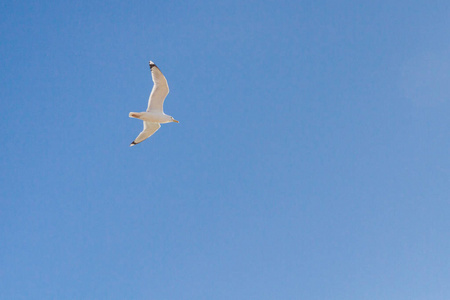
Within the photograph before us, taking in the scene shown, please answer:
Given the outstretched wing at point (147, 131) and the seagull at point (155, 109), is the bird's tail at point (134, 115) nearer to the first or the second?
the seagull at point (155, 109)

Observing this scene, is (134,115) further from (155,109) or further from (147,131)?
(147,131)

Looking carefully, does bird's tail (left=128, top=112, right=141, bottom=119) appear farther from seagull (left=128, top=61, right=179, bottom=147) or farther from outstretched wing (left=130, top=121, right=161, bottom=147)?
outstretched wing (left=130, top=121, right=161, bottom=147)

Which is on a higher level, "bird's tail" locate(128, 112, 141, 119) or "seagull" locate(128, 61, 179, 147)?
"seagull" locate(128, 61, 179, 147)

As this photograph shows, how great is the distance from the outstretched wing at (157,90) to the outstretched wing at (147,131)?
161 cm

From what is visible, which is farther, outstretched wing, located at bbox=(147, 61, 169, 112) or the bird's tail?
the bird's tail

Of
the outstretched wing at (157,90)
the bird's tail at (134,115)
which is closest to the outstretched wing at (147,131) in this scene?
the outstretched wing at (157,90)

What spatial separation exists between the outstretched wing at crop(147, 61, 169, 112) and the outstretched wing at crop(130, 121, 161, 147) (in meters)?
1.61

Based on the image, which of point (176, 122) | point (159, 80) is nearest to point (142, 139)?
point (176, 122)

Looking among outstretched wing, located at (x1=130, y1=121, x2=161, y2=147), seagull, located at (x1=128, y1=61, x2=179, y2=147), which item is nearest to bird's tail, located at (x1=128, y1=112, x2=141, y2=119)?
seagull, located at (x1=128, y1=61, x2=179, y2=147)

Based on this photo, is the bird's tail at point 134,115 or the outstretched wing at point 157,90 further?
the bird's tail at point 134,115

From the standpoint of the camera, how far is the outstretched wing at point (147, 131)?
87.5 feet

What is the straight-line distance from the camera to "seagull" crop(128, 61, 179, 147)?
24.2 m

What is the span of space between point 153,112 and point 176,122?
7.99ft

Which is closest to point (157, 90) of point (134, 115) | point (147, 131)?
point (134, 115)
